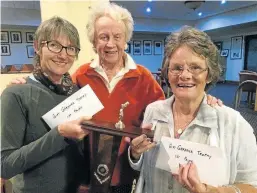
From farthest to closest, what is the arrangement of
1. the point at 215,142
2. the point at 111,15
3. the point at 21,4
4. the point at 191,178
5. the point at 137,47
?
the point at 137,47, the point at 21,4, the point at 111,15, the point at 215,142, the point at 191,178

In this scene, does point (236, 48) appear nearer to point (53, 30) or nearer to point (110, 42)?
point (110, 42)

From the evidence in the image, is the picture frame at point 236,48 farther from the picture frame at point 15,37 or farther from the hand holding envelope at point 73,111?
the hand holding envelope at point 73,111

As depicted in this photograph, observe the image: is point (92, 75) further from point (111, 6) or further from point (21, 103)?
point (21, 103)

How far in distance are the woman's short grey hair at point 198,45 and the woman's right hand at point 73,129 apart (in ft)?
1.51

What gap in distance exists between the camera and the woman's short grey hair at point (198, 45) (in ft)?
3.15

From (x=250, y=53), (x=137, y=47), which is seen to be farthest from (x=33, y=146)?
(x=250, y=53)

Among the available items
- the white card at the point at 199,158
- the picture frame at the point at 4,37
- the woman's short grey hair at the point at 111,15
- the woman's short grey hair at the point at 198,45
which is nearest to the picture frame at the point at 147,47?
the picture frame at the point at 4,37

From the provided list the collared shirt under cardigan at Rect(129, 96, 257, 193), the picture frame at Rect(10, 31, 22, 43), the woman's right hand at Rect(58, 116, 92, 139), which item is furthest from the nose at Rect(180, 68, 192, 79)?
the picture frame at Rect(10, 31, 22, 43)

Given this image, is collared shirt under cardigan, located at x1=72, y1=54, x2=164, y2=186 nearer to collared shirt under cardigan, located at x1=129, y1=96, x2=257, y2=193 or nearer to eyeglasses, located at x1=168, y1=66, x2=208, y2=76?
collared shirt under cardigan, located at x1=129, y1=96, x2=257, y2=193

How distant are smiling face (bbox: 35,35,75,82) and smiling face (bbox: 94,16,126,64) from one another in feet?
1.12

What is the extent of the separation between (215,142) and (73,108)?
58 cm

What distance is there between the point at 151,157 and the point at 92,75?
596 millimetres

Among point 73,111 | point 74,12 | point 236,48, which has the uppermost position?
point 236,48

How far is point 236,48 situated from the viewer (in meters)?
11.1
